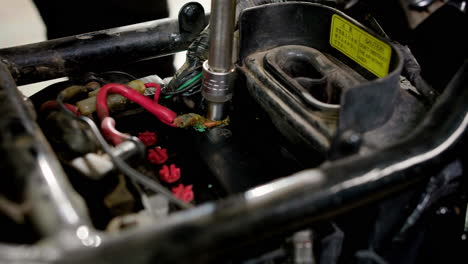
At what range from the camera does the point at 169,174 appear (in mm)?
880

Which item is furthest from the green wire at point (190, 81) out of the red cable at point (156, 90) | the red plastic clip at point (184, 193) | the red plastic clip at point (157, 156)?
the red plastic clip at point (184, 193)

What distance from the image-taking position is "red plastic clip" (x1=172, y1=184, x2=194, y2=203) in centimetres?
82

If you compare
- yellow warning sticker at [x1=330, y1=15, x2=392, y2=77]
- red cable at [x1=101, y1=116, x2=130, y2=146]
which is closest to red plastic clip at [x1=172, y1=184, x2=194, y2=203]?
red cable at [x1=101, y1=116, x2=130, y2=146]

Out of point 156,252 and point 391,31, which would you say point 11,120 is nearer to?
point 156,252

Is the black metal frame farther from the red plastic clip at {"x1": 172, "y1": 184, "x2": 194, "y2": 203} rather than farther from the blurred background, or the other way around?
the blurred background

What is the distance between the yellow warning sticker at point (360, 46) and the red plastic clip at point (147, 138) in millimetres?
436

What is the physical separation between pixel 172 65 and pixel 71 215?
1.30 metres

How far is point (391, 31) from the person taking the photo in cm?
94

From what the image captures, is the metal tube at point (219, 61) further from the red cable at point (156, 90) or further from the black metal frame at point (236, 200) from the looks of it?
the black metal frame at point (236, 200)

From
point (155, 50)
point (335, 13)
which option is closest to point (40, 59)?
point (155, 50)

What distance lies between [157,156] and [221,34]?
28 cm

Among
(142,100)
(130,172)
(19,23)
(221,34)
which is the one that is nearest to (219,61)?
(221,34)

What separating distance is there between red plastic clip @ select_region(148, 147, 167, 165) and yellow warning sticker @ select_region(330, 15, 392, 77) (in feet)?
1.41

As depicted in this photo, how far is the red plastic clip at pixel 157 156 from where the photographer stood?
916 mm
